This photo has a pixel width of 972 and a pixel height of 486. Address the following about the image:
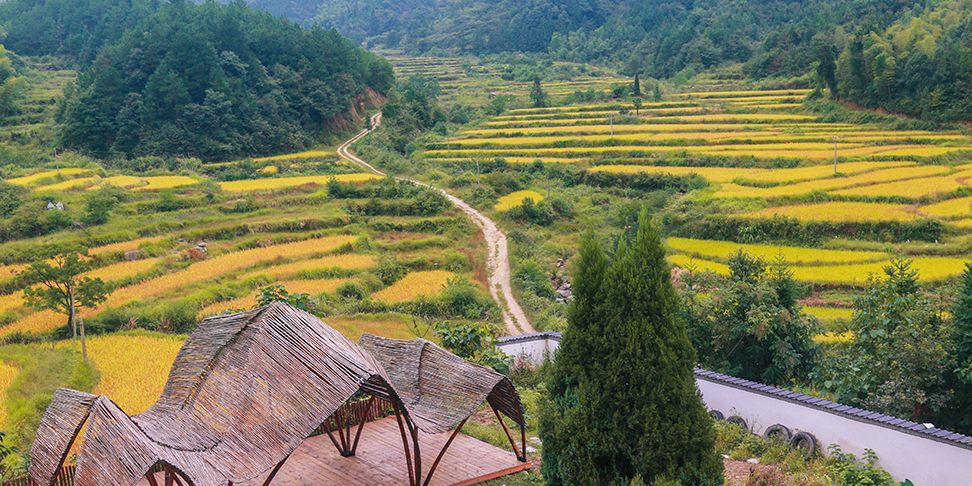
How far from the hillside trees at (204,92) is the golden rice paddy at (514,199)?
21.1m

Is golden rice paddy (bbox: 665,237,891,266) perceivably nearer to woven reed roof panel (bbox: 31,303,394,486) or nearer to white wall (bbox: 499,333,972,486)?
white wall (bbox: 499,333,972,486)

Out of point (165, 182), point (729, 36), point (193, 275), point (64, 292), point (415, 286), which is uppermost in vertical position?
point (729, 36)

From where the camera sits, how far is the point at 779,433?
31.2 feet

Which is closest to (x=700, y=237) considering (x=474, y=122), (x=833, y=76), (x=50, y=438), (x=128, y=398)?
(x=128, y=398)

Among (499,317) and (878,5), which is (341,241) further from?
(878,5)

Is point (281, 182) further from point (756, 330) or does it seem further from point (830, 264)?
point (756, 330)

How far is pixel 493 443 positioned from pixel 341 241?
16.6 metres

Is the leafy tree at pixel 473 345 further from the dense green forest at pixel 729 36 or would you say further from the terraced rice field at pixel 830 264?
the dense green forest at pixel 729 36

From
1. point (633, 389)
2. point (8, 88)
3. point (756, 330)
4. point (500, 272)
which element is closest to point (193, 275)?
point (500, 272)

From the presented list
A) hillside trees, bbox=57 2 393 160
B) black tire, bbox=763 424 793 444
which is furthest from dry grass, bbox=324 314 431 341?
hillside trees, bbox=57 2 393 160

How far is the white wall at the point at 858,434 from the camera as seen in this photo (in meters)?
7.95

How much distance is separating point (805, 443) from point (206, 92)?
44617 mm

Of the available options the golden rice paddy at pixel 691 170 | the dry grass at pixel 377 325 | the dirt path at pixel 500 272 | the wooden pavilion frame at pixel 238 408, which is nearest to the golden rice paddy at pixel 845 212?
the golden rice paddy at pixel 691 170

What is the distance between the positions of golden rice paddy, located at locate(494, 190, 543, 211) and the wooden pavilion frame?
76.1ft
